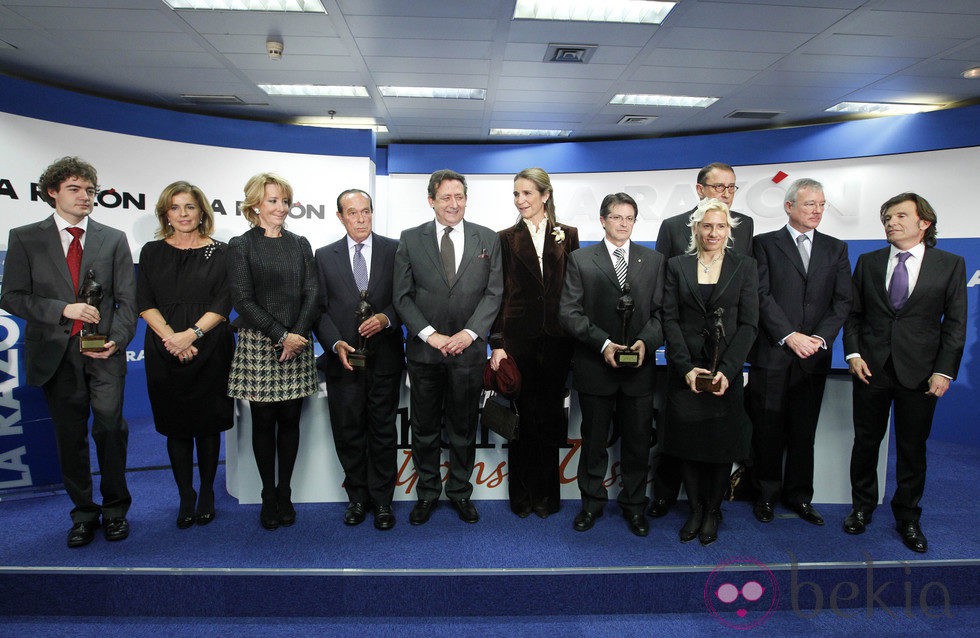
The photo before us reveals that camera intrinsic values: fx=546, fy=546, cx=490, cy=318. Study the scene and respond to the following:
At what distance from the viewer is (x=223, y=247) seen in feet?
9.21

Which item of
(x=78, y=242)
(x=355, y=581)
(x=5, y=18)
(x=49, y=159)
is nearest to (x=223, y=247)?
(x=78, y=242)

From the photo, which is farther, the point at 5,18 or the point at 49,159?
the point at 49,159

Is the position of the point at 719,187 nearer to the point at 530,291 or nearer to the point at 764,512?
the point at 530,291

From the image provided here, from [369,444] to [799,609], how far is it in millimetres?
2180

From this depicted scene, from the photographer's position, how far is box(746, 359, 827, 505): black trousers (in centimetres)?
294

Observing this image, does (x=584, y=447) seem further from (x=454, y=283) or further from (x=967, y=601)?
(x=967, y=601)

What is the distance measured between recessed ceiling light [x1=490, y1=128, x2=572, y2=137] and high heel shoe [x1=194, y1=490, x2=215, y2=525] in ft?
18.5

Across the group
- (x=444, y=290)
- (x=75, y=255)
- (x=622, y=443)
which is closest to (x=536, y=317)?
(x=444, y=290)

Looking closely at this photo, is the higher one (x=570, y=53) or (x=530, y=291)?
(x=570, y=53)

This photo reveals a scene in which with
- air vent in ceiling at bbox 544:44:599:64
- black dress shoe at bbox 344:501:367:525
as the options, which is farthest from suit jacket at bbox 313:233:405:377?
air vent in ceiling at bbox 544:44:599:64

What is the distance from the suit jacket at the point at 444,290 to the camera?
275 cm

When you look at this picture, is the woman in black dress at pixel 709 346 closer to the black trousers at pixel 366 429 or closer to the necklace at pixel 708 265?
the necklace at pixel 708 265

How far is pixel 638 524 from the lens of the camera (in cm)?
278

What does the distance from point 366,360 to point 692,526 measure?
1.83 metres
